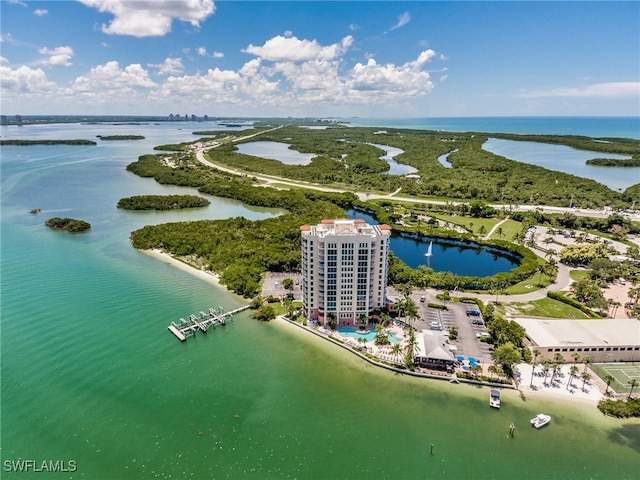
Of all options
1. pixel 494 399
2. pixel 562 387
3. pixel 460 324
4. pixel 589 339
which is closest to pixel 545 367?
pixel 562 387

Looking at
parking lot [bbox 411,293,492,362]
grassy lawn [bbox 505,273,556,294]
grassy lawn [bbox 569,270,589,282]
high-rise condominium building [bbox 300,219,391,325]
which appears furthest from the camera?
grassy lawn [bbox 569,270,589,282]

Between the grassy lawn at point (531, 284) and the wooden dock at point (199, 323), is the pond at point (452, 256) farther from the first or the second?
the wooden dock at point (199, 323)

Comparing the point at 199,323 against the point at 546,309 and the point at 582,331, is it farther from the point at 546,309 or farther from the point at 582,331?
the point at 546,309

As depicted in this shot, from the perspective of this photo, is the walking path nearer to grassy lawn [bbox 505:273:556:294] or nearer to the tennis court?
grassy lawn [bbox 505:273:556:294]

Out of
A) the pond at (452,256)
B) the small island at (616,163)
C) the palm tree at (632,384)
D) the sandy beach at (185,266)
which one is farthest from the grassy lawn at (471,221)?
the small island at (616,163)

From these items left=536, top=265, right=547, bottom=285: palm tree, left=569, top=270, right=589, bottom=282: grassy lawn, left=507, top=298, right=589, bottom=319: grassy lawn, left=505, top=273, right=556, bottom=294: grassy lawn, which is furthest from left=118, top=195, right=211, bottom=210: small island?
left=569, top=270, right=589, bottom=282: grassy lawn

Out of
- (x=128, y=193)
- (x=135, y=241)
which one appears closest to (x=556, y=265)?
(x=135, y=241)
